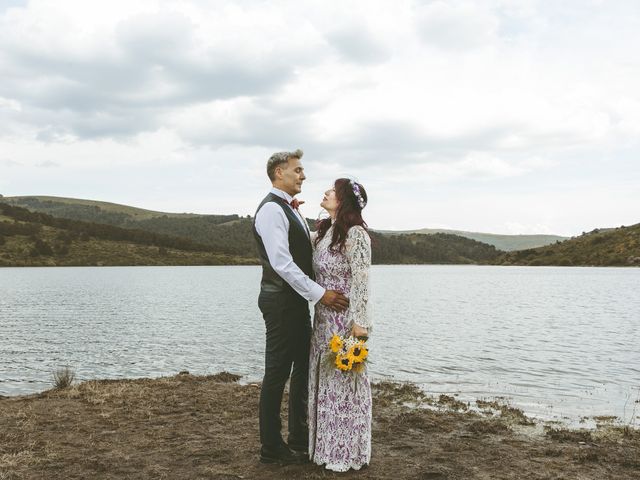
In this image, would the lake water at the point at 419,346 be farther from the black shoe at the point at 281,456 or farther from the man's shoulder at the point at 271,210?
the man's shoulder at the point at 271,210

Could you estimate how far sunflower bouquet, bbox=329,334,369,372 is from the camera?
6.33 meters

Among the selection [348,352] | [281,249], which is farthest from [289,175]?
[348,352]

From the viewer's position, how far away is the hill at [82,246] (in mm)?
126188

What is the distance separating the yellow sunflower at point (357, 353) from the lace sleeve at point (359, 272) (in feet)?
0.79

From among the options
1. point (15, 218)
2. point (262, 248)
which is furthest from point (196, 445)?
point (15, 218)

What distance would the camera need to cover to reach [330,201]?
661cm

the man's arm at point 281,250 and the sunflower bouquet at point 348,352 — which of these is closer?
the man's arm at point 281,250

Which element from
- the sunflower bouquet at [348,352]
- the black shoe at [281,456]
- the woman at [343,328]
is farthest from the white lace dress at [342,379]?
the black shoe at [281,456]

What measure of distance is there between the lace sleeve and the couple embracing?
1 cm

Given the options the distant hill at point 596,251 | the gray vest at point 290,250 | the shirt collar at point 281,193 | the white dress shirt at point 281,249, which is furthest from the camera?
the distant hill at point 596,251

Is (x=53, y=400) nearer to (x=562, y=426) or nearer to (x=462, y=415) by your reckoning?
(x=462, y=415)

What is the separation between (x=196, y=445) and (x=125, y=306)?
132 feet

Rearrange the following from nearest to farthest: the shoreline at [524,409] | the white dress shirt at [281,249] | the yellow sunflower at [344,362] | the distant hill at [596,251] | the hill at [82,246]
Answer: the white dress shirt at [281,249]
the yellow sunflower at [344,362]
the shoreline at [524,409]
the distant hill at [596,251]
the hill at [82,246]

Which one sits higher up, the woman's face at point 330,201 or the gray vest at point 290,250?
the woman's face at point 330,201
